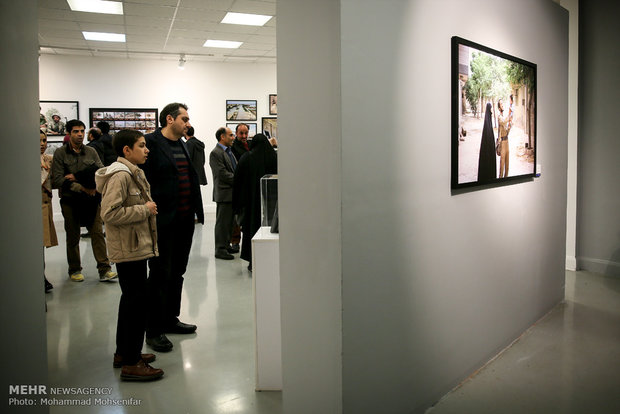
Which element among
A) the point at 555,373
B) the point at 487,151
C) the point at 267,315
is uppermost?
the point at 487,151

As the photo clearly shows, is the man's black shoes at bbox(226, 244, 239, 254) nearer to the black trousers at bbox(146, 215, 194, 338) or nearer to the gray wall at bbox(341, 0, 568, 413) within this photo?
the black trousers at bbox(146, 215, 194, 338)

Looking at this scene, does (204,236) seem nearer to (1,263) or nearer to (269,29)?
(269,29)

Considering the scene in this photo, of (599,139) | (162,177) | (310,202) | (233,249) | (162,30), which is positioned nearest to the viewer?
(310,202)

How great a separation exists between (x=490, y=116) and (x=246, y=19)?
5.44 m

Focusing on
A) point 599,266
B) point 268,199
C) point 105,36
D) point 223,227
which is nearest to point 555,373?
point 268,199

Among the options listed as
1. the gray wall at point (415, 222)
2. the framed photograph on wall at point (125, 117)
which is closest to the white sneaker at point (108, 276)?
the gray wall at point (415, 222)

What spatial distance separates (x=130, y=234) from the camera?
301cm

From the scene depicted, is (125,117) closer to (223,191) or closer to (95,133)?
(95,133)

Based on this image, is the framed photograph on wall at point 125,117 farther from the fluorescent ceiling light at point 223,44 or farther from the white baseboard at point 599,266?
the white baseboard at point 599,266

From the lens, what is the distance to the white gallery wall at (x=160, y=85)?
10.4 m

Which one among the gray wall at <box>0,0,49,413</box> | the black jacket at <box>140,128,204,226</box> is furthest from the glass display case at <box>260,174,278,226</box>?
the gray wall at <box>0,0,49,413</box>

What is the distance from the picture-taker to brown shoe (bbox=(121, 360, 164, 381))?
307 cm

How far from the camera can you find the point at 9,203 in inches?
74.1

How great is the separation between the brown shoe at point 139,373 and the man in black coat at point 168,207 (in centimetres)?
46
